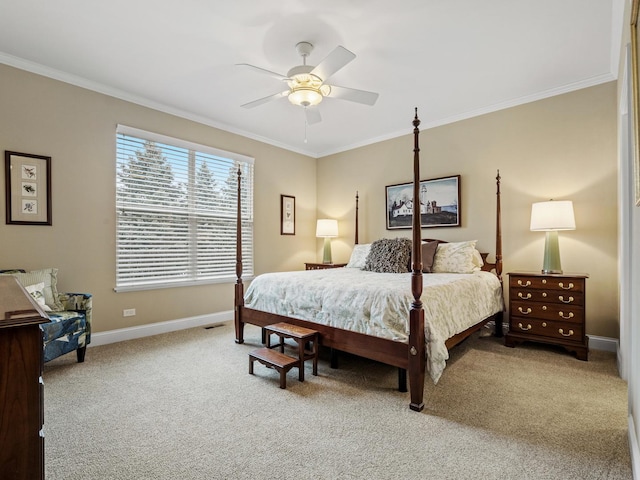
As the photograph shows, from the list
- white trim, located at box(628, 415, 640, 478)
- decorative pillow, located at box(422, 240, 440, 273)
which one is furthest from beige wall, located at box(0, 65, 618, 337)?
white trim, located at box(628, 415, 640, 478)

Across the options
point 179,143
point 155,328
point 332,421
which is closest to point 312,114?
point 179,143

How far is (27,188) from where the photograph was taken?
3.16 m

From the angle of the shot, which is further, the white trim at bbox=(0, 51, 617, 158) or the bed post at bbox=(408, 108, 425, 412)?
the white trim at bbox=(0, 51, 617, 158)

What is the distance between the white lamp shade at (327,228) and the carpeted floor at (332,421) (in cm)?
269

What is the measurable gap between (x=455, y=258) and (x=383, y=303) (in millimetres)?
1839

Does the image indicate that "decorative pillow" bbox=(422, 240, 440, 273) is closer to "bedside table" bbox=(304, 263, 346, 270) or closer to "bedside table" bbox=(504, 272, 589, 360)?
"bedside table" bbox=(504, 272, 589, 360)

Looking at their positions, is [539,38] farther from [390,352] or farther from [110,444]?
[110,444]

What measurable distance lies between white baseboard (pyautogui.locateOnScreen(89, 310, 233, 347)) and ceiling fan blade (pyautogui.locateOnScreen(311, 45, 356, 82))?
3338mm

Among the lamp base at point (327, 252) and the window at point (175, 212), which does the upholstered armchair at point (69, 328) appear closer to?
the window at point (175, 212)

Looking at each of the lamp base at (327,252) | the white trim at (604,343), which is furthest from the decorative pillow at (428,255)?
the lamp base at (327,252)

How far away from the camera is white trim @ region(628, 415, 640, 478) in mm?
1480

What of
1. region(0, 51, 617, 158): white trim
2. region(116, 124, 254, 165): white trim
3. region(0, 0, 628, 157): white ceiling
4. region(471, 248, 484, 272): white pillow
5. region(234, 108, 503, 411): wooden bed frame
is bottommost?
region(234, 108, 503, 411): wooden bed frame

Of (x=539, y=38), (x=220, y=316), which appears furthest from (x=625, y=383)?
(x=220, y=316)

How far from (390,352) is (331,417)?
1.97 feet
